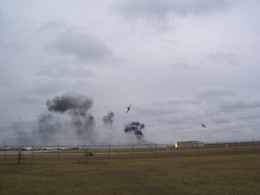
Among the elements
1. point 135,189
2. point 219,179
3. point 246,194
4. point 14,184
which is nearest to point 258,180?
point 219,179

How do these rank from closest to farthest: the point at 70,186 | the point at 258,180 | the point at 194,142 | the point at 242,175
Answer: the point at 70,186 < the point at 258,180 < the point at 242,175 < the point at 194,142

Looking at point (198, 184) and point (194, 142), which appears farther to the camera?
point (194, 142)

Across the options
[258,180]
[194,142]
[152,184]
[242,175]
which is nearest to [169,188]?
[152,184]

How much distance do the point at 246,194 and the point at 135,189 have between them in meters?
5.55

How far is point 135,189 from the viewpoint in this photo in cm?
1891

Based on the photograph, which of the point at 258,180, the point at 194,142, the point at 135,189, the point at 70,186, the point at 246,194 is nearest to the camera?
the point at 246,194

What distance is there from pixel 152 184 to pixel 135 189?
2.01 m

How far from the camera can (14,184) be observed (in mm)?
21297

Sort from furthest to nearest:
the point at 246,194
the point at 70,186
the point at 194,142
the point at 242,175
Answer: the point at 194,142 → the point at 242,175 → the point at 70,186 → the point at 246,194

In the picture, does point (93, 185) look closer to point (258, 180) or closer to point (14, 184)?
point (14, 184)

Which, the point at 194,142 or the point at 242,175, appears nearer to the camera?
the point at 242,175

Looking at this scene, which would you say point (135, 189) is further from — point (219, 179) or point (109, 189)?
point (219, 179)

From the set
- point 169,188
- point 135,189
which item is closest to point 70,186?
point 135,189

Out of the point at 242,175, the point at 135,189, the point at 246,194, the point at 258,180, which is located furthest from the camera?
the point at 242,175
